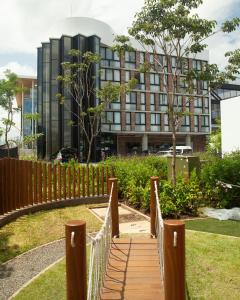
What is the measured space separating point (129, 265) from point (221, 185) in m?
6.02

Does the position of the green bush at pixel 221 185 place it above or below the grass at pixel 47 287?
above

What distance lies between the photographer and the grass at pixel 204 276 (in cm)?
507

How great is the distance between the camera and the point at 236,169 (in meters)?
11.2

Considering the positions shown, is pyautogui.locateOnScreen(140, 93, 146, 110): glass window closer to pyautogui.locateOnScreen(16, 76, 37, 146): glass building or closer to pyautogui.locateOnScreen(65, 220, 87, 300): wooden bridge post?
pyautogui.locateOnScreen(16, 76, 37, 146): glass building

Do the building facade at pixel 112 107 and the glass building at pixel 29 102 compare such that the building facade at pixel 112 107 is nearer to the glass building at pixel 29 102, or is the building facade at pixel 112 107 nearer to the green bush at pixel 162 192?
the glass building at pixel 29 102

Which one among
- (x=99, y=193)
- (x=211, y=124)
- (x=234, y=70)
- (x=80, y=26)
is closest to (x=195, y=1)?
(x=234, y=70)

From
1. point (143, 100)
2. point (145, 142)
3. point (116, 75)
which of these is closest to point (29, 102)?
point (116, 75)

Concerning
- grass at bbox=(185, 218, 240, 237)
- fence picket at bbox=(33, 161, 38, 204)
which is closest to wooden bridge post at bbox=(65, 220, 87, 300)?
grass at bbox=(185, 218, 240, 237)

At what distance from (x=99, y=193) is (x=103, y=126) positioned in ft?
115

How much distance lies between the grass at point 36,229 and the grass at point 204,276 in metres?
1.59

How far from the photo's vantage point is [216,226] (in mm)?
8766

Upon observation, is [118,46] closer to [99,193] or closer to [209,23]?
[209,23]

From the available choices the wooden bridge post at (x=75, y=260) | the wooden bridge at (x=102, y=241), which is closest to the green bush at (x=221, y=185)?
the wooden bridge at (x=102, y=241)

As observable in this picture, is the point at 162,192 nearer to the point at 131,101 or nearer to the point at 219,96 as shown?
the point at 131,101
